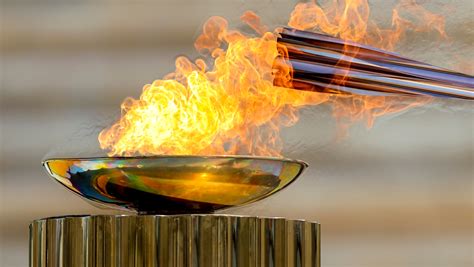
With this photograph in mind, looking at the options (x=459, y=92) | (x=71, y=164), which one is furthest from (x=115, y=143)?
(x=459, y=92)

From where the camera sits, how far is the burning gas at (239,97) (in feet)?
6.32

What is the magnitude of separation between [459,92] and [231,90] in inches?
34.3

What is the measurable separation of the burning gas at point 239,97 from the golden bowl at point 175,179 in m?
0.21

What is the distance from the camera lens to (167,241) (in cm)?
164

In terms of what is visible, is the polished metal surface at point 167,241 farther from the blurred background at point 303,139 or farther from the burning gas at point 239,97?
the blurred background at point 303,139

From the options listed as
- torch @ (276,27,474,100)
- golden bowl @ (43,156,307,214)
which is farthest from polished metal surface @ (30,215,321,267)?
torch @ (276,27,474,100)

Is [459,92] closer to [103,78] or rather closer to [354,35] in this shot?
[354,35]

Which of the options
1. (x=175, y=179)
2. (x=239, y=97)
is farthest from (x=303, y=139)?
(x=175, y=179)

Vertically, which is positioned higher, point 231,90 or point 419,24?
point 419,24

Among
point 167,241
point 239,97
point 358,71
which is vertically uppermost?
point 358,71

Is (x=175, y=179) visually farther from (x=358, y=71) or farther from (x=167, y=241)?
(x=358, y=71)

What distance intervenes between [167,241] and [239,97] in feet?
1.60

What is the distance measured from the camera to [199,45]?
2.91 m

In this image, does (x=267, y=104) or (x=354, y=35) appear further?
(x=354, y=35)
